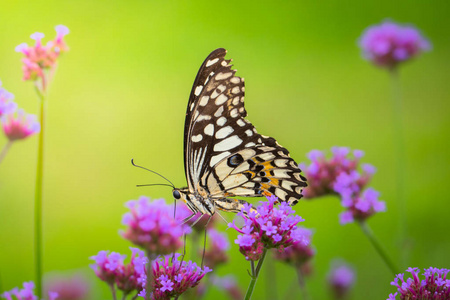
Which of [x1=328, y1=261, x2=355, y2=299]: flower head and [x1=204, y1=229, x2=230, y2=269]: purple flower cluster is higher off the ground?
[x1=204, y1=229, x2=230, y2=269]: purple flower cluster

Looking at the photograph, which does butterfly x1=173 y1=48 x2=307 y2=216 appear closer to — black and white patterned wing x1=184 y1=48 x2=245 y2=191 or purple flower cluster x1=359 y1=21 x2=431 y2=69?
black and white patterned wing x1=184 y1=48 x2=245 y2=191

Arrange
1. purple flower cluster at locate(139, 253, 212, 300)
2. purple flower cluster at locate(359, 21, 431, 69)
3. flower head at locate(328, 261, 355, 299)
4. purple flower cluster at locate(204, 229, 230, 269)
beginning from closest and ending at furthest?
purple flower cluster at locate(139, 253, 212, 300) → purple flower cluster at locate(204, 229, 230, 269) → flower head at locate(328, 261, 355, 299) → purple flower cluster at locate(359, 21, 431, 69)

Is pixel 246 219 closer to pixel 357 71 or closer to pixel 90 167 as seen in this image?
pixel 90 167

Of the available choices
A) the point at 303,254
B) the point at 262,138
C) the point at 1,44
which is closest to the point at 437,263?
the point at 303,254

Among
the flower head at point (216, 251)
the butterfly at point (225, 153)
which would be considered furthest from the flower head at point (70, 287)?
the butterfly at point (225, 153)

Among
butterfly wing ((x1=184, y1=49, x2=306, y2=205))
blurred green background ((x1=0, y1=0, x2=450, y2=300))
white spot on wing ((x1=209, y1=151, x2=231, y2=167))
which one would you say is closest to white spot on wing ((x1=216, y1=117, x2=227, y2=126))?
butterfly wing ((x1=184, y1=49, x2=306, y2=205))

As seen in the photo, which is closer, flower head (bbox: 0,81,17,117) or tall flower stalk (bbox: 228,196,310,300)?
tall flower stalk (bbox: 228,196,310,300)

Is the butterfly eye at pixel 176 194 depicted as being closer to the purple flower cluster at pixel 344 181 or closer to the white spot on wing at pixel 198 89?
the white spot on wing at pixel 198 89
